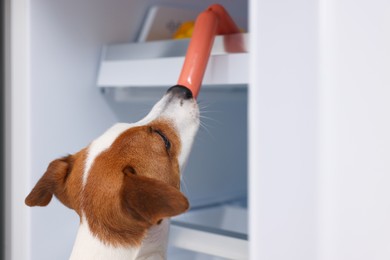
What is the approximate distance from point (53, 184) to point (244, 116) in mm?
693

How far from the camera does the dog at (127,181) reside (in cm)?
81

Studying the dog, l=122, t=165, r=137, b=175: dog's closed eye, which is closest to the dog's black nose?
the dog

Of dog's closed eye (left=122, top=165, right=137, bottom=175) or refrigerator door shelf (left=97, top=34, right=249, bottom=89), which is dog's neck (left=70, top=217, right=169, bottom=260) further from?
refrigerator door shelf (left=97, top=34, right=249, bottom=89)

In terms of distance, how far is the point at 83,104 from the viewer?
1.15 m

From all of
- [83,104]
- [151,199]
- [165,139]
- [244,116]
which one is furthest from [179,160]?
[244,116]

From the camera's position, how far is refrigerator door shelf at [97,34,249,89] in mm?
880

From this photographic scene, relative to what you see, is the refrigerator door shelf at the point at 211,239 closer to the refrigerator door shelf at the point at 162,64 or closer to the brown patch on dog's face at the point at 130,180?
the brown patch on dog's face at the point at 130,180

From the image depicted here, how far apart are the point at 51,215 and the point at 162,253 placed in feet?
0.85

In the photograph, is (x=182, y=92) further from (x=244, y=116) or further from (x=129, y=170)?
(x=244, y=116)

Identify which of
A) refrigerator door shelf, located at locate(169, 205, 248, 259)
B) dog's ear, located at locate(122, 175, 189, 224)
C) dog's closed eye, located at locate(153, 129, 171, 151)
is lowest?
refrigerator door shelf, located at locate(169, 205, 248, 259)

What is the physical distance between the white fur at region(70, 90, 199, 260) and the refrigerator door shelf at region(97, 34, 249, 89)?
65 mm
